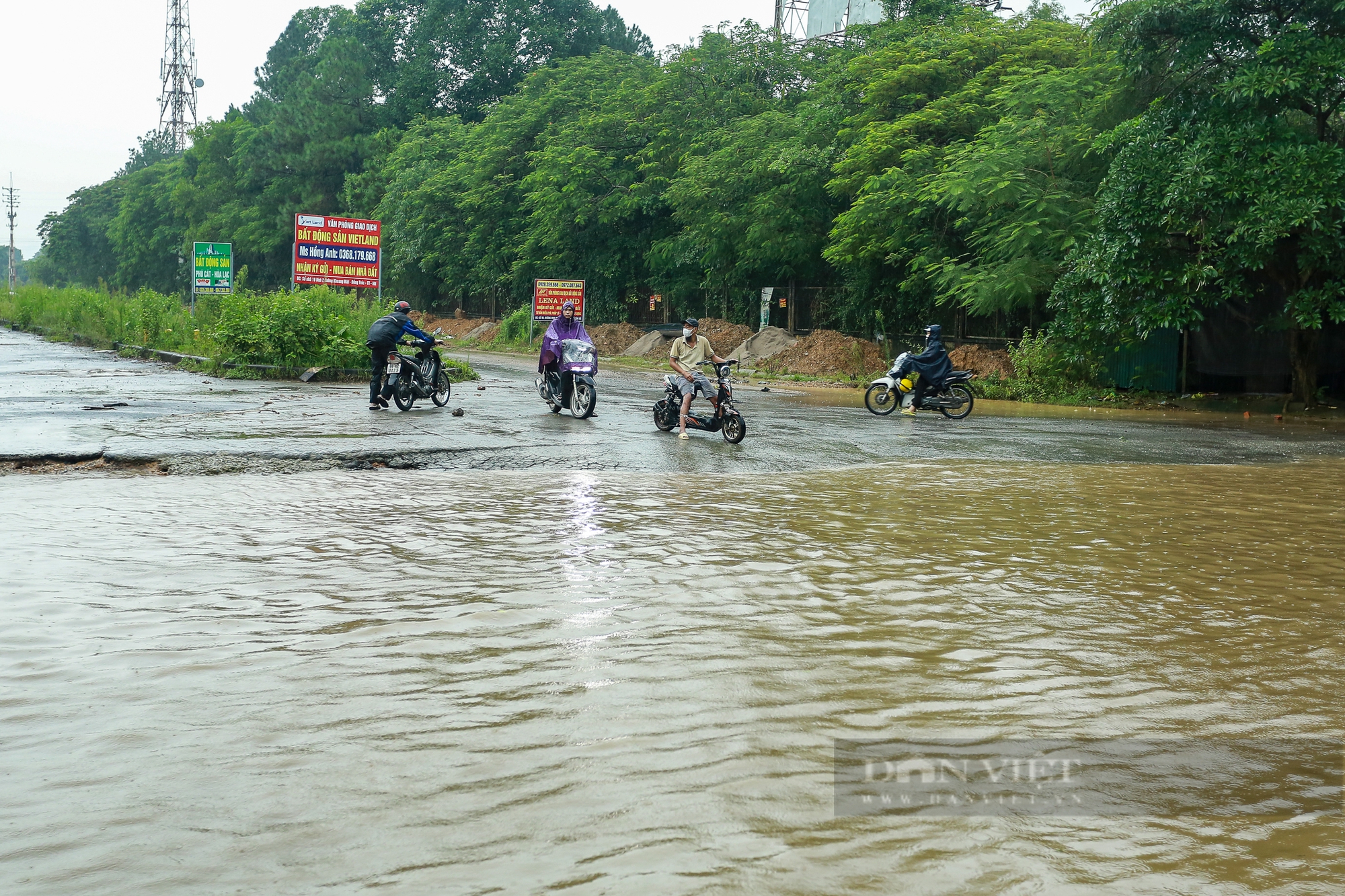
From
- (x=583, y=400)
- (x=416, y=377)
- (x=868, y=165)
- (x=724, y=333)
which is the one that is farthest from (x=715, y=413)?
(x=724, y=333)

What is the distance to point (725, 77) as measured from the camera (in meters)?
41.6

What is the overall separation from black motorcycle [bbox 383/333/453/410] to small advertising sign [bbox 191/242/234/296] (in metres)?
20.8

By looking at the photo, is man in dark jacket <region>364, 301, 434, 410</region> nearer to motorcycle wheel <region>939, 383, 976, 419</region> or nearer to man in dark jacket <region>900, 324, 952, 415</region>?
man in dark jacket <region>900, 324, 952, 415</region>

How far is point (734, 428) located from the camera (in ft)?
45.6

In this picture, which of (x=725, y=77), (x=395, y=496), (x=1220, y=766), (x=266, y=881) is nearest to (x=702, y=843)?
(x=266, y=881)

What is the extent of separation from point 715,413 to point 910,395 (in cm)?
637

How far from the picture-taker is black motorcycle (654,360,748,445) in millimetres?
13891

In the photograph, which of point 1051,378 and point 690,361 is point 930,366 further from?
point 1051,378

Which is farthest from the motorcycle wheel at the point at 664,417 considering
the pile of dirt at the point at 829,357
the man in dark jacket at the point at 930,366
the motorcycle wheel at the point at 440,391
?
the pile of dirt at the point at 829,357

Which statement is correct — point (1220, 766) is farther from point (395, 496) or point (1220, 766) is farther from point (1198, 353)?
point (1198, 353)

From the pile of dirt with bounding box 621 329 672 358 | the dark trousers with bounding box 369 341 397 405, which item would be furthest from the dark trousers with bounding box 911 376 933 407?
the pile of dirt with bounding box 621 329 672 358

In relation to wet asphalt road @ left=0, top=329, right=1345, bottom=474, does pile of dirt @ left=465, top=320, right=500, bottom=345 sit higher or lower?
higher

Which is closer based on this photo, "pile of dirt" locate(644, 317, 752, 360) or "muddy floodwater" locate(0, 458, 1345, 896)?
"muddy floodwater" locate(0, 458, 1345, 896)

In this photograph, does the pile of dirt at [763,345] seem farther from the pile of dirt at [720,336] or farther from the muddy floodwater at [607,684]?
the muddy floodwater at [607,684]
